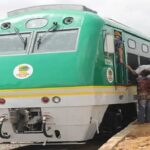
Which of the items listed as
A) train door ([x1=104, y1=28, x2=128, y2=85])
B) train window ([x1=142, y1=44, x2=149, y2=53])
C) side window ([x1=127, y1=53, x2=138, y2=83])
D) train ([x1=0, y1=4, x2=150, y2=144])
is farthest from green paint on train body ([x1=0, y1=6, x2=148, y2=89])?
train window ([x1=142, y1=44, x2=149, y2=53])

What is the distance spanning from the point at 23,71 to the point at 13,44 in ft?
2.70

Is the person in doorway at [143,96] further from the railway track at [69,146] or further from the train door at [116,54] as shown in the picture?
the railway track at [69,146]

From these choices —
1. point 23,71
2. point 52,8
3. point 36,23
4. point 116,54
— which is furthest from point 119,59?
point 23,71

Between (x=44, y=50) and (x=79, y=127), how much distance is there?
1.80 m

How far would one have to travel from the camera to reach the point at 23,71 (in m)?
11.9

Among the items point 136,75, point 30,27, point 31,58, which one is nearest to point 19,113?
point 31,58

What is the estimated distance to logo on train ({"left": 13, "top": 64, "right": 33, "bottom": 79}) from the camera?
1177 centimetres

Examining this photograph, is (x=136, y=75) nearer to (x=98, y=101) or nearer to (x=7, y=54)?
(x=98, y=101)

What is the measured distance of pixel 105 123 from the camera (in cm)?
1329

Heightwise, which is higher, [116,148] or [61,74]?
[61,74]

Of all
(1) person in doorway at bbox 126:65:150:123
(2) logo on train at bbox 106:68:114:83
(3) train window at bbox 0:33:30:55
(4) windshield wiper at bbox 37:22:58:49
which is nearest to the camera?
(4) windshield wiper at bbox 37:22:58:49

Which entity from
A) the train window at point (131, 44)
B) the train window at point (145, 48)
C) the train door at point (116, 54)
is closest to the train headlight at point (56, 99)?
the train door at point (116, 54)

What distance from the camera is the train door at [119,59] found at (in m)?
13.1

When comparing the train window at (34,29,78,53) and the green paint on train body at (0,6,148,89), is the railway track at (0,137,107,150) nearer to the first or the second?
the green paint on train body at (0,6,148,89)
